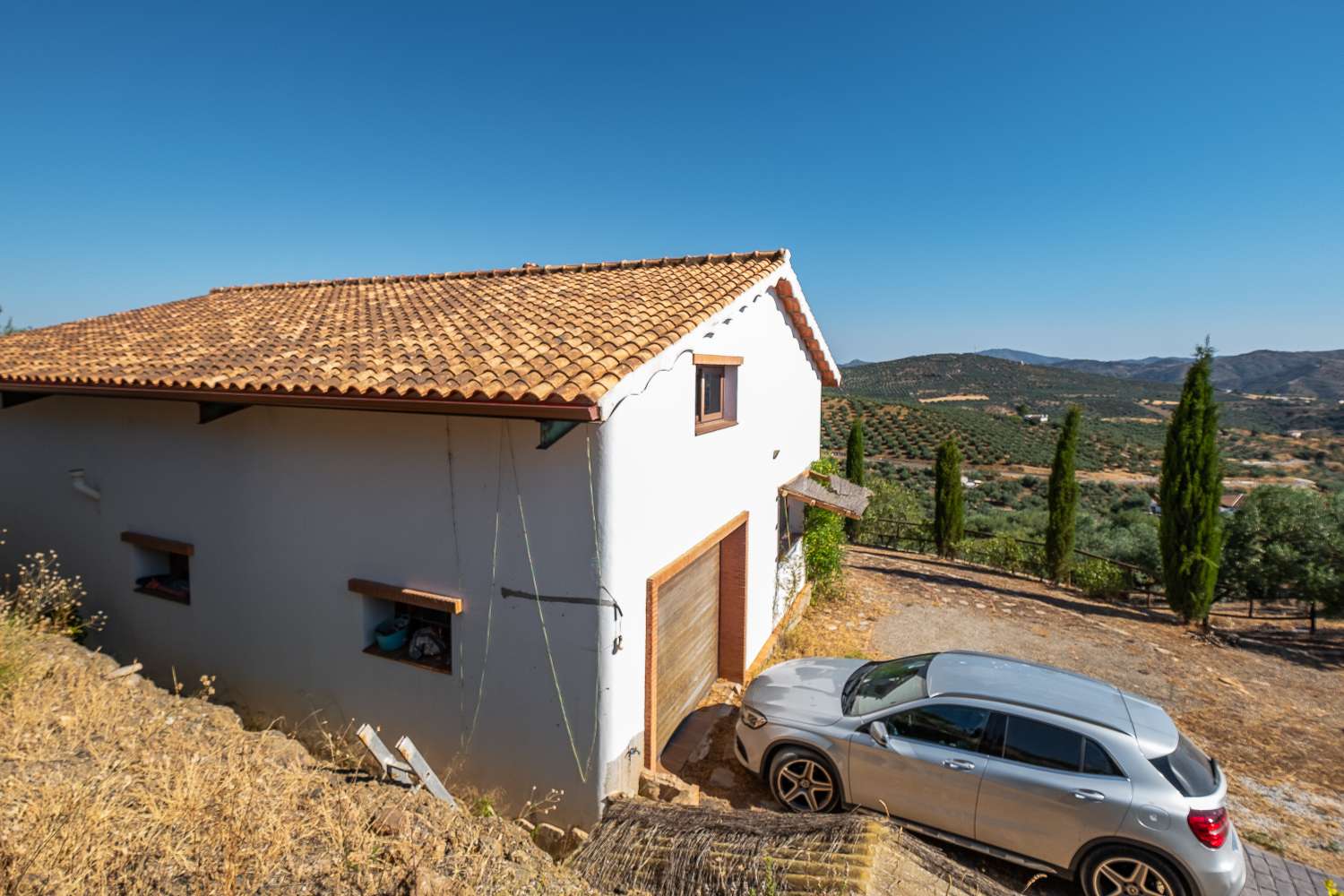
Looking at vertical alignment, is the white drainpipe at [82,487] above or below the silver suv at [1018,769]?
above

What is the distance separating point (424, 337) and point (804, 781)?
20.7 feet

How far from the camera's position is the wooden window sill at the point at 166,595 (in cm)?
764

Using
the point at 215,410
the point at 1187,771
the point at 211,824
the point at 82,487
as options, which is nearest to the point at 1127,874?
the point at 1187,771

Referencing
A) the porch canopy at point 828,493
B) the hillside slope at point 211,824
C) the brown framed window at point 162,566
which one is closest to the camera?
the hillside slope at point 211,824

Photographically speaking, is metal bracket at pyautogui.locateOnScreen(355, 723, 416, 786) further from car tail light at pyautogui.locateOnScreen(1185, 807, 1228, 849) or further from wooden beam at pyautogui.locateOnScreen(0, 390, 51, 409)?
wooden beam at pyautogui.locateOnScreen(0, 390, 51, 409)

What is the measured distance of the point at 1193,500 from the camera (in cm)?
1360

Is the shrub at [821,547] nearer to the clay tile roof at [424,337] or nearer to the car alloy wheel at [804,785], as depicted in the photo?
the clay tile roof at [424,337]

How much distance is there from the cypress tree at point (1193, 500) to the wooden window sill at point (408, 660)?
15476mm

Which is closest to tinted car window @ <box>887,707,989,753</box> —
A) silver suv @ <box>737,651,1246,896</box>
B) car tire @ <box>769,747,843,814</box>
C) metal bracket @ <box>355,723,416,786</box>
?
silver suv @ <box>737,651,1246,896</box>

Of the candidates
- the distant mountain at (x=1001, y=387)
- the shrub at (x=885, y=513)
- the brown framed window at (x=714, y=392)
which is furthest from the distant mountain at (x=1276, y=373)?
the brown framed window at (x=714, y=392)

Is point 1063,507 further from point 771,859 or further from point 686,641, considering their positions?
point 771,859

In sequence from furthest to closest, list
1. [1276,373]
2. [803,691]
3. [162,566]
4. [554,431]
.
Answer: [1276,373] < [162,566] < [803,691] < [554,431]

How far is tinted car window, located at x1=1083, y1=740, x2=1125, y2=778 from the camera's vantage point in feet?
16.1

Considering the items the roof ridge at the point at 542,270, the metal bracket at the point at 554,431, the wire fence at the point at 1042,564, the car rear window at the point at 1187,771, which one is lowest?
the wire fence at the point at 1042,564
